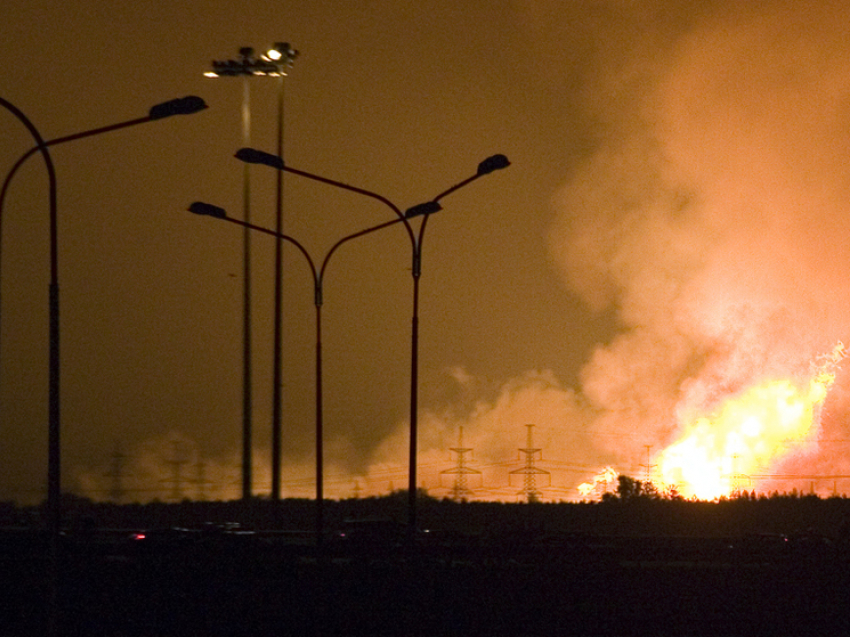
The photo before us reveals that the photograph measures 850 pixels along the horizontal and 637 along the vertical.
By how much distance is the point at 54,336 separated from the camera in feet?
67.4

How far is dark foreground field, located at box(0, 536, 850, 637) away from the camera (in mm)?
23641

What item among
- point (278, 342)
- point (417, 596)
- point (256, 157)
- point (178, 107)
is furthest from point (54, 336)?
point (278, 342)

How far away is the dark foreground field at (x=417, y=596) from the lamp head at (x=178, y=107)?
8445 millimetres

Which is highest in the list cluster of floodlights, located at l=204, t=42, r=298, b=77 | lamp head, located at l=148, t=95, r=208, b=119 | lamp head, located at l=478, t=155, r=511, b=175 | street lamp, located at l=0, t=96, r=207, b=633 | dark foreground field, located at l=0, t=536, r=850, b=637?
cluster of floodlights, located at l=204, t=42, r=298, b=77

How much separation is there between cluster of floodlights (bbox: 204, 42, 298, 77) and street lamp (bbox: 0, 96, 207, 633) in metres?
24.2

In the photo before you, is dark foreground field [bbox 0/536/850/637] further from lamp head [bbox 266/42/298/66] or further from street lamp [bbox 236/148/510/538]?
lamp head [bbox 266/42/298/66]

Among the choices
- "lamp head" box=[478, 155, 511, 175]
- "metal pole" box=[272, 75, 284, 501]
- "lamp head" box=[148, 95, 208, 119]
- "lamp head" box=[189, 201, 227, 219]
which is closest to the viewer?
"lamp head" box=[148, 95, 208, 119]

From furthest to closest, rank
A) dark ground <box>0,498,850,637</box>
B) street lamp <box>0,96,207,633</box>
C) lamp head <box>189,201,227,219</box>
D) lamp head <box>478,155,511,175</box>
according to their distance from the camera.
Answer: lamp head <box>189,201,227,219</box>, lamp head <box>478,155,511,175</box>, dark ground <box>0,498,850,637</box>, street lamp <box>0,96,207,633</box>

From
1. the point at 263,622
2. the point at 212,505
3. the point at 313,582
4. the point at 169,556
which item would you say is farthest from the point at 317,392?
the point at 212,505

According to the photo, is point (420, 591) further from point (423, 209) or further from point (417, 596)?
point (423, 209)

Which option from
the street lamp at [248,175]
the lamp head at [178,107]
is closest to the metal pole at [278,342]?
the street lamp at [248,175]

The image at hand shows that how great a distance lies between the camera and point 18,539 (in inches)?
1496

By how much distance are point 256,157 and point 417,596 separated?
11.4 m

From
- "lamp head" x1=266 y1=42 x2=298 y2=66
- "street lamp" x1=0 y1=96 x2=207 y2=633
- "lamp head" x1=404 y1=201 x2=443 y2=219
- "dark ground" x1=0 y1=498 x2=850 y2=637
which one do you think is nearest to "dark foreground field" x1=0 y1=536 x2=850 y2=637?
"dark ground" x1=0 y1=498 x2=850 y2=637
